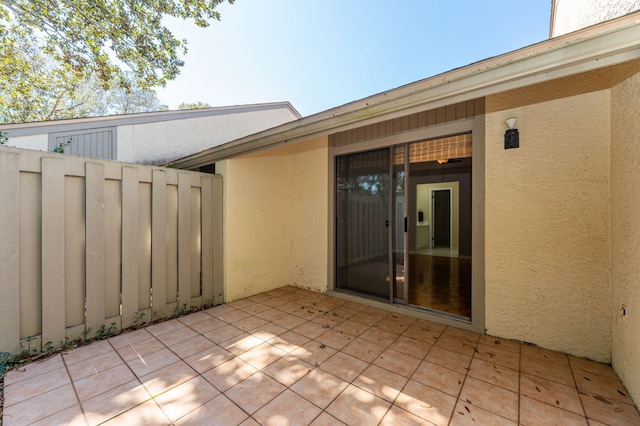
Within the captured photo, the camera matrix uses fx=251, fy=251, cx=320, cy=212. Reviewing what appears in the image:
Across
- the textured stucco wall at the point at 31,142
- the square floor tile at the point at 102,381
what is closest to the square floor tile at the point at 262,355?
the square floor tile at the point at 102,381

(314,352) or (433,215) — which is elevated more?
(433,215)

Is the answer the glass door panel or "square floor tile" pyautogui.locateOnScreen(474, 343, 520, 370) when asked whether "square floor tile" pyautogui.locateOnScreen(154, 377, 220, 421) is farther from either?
the glass door panel

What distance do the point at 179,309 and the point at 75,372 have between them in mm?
1306

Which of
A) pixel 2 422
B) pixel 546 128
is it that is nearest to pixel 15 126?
pixel 2 422

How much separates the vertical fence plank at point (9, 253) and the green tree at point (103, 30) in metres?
4.28

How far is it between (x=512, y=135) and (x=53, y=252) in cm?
488

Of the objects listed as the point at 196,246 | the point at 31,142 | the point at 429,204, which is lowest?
the point at 196,246

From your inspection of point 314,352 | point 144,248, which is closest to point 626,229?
point 314,352

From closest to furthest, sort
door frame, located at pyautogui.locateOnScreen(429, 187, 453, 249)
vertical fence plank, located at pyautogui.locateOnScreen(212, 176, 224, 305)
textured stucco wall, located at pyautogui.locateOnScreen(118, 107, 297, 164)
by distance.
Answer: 1. vertical fence plank, located at pyautogui.locateOnScreen(212, 176, 224, 305)
2. textured stucco wall, located at pyautogui.locateOnScreen(118, 107, 297, 164)
3. door frame, located at pyautogui.locateOnScreen(429, 187, 453, 249)

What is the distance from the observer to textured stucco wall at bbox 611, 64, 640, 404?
1.74 meters

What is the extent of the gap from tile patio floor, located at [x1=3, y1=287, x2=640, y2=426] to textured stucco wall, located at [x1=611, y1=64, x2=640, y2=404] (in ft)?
0.93

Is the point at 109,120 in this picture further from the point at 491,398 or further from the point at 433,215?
the point at 433,215

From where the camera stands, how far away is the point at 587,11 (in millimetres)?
2881

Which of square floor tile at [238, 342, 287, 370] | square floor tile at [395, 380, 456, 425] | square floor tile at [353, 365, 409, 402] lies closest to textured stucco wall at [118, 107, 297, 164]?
square floor tile at [238, 342, 287, 370]
